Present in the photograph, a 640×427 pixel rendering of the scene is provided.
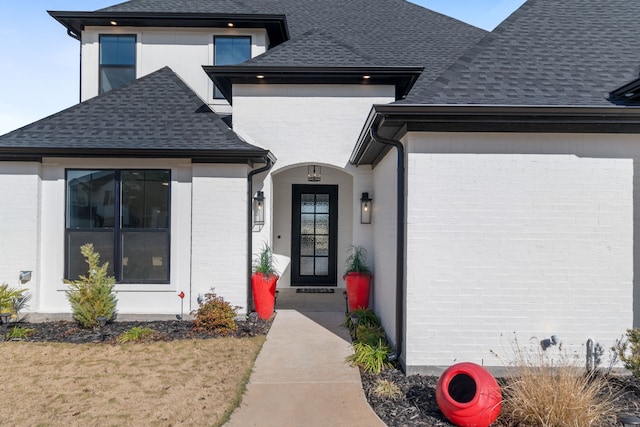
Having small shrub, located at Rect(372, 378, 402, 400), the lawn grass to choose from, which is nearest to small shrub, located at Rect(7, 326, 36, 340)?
the lawn grass

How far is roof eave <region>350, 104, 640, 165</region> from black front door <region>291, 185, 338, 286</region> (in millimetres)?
5350

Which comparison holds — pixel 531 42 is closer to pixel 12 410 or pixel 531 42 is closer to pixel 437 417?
pixel 437 417

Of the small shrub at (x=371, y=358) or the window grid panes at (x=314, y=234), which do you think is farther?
the window grid panes at (x=314, y=234)

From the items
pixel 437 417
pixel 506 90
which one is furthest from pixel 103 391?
pixel 506 90

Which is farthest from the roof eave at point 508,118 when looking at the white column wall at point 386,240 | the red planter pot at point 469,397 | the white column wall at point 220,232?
the white column wall at point 220,232

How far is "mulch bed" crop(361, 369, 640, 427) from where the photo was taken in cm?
379

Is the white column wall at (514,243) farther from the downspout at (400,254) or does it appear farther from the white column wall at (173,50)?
the white column wall at (173,50)

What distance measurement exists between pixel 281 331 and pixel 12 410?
3.58m

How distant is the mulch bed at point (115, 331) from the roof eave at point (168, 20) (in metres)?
7.12

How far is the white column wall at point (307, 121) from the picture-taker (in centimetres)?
796

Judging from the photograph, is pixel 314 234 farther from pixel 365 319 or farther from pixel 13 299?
pixel 13 299

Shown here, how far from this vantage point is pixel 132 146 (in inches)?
264

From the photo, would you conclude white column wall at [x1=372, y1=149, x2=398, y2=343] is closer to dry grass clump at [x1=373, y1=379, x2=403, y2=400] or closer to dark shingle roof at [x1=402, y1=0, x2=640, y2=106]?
dry grass clump at [x1=373, y1=379, x2=403, y2=400]

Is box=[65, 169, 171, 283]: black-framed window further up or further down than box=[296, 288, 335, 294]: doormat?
further up
